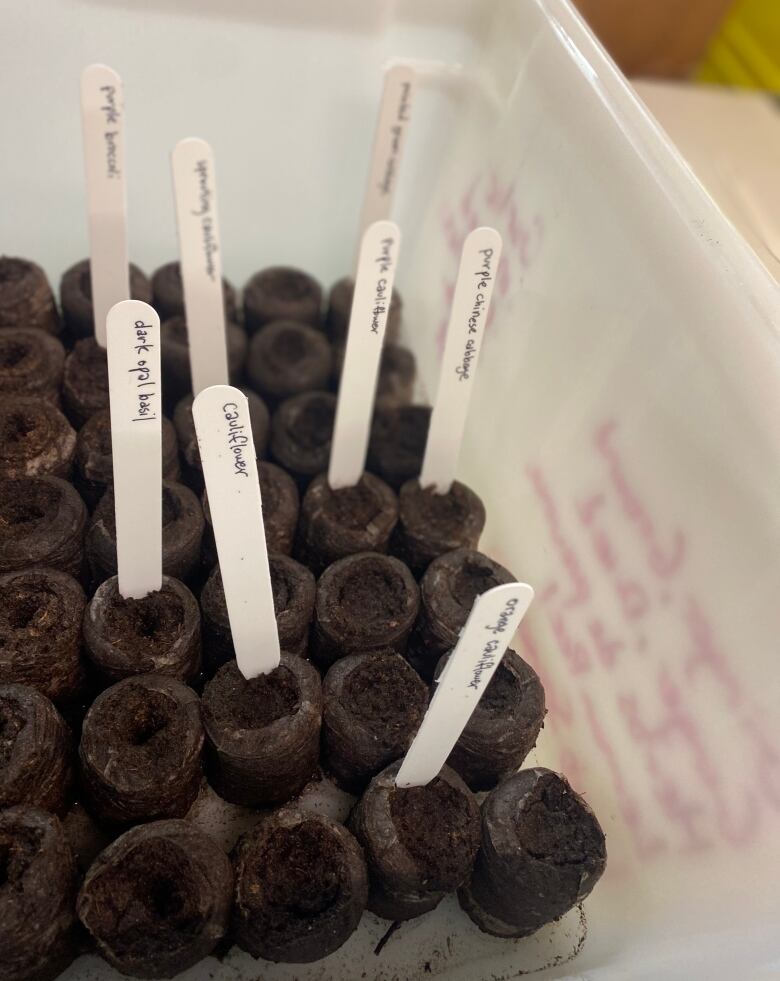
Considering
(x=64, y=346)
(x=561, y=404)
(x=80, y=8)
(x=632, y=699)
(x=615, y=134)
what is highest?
(x=615, y=134)

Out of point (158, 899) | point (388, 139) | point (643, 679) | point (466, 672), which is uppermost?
point (388, 139)

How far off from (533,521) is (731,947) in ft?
1.87

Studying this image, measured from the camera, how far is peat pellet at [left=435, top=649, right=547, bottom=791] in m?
0.90

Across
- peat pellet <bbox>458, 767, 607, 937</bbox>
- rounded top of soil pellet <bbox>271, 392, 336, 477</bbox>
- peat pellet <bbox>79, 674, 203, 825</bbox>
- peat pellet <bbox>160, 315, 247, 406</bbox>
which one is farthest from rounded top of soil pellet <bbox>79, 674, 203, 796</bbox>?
peat pellet <bbox>160, 315, 247, 406</bbox>

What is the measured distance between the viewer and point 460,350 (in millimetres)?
994

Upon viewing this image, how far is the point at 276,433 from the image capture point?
1.23m

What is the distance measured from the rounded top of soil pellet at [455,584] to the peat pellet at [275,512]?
195mm

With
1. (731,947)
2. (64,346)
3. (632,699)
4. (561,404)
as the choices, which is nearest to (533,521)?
(561,404)

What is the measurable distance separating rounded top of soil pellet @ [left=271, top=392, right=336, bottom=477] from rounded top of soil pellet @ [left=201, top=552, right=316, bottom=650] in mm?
222

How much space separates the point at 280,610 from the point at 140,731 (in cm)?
21

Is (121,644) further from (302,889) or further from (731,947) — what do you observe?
(731,947)

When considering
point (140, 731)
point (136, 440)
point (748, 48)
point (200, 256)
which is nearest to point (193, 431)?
point (200, 256)

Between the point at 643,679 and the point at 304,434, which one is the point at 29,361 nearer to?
the point at 304,434

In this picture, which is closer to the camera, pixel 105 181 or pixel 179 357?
pixel 105 181
